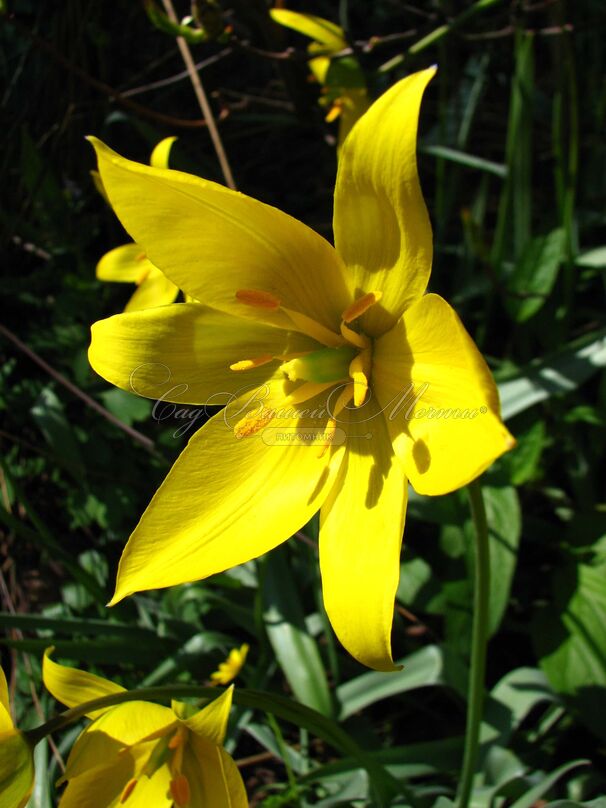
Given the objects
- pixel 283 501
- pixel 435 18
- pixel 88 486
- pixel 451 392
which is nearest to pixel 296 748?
pixel 88 486

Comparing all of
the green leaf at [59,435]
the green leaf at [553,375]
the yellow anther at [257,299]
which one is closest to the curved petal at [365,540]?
the yellow anther at [257,299]

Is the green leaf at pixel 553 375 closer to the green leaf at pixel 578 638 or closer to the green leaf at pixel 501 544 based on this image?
the green leaf at pixel 501 544

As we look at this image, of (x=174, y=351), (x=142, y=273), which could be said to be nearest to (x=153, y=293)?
(x=142, y=273)

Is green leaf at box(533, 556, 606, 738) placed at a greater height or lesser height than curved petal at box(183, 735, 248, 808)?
lesser

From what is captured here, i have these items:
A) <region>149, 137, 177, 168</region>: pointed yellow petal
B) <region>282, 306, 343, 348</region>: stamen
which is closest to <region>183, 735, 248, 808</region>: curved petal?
<region>282, 306, 343, 348</region>: stamen

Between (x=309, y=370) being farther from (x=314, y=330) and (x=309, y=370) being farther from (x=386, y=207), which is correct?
(x=386, y=207)

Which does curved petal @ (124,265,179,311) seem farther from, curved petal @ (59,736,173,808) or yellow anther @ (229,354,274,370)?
curved petal @ (59,736,173,808)

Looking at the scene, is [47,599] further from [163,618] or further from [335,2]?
[335,2]
